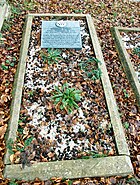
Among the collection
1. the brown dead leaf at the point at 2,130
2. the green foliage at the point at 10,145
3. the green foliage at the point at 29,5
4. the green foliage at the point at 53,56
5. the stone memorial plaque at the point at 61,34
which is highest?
the green foliage at the point at 29,5

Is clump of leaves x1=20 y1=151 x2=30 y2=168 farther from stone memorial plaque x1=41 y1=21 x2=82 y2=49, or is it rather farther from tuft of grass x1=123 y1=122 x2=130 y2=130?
stone memorial plaque x1=41 y1=21 x2=82 y2=49

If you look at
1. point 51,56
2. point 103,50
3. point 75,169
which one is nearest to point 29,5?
point 51,56

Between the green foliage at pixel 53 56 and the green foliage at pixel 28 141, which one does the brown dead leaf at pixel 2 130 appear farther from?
the green foliage at pixel 53 56

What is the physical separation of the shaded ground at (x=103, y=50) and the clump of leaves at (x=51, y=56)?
0.59 m

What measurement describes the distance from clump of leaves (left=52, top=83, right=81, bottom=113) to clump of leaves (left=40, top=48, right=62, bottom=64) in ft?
2.45

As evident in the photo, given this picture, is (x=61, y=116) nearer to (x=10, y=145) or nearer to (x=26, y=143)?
(x=26, y=143)

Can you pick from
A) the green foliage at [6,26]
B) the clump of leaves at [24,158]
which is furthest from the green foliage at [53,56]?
the clump of leaves at [24,158]

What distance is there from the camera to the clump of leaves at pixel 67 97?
3.95m

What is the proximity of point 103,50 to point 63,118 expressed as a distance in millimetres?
2253

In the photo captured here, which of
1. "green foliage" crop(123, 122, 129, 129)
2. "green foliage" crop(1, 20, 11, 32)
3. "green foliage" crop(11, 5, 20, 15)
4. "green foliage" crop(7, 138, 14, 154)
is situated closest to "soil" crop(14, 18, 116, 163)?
"green foliage" crop(7, 138, 14, 154)

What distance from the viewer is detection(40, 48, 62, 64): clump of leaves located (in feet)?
15.3

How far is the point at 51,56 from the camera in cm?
468

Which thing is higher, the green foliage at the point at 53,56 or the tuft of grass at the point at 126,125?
the green foliage at the point at 53,56

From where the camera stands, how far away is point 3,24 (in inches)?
216
